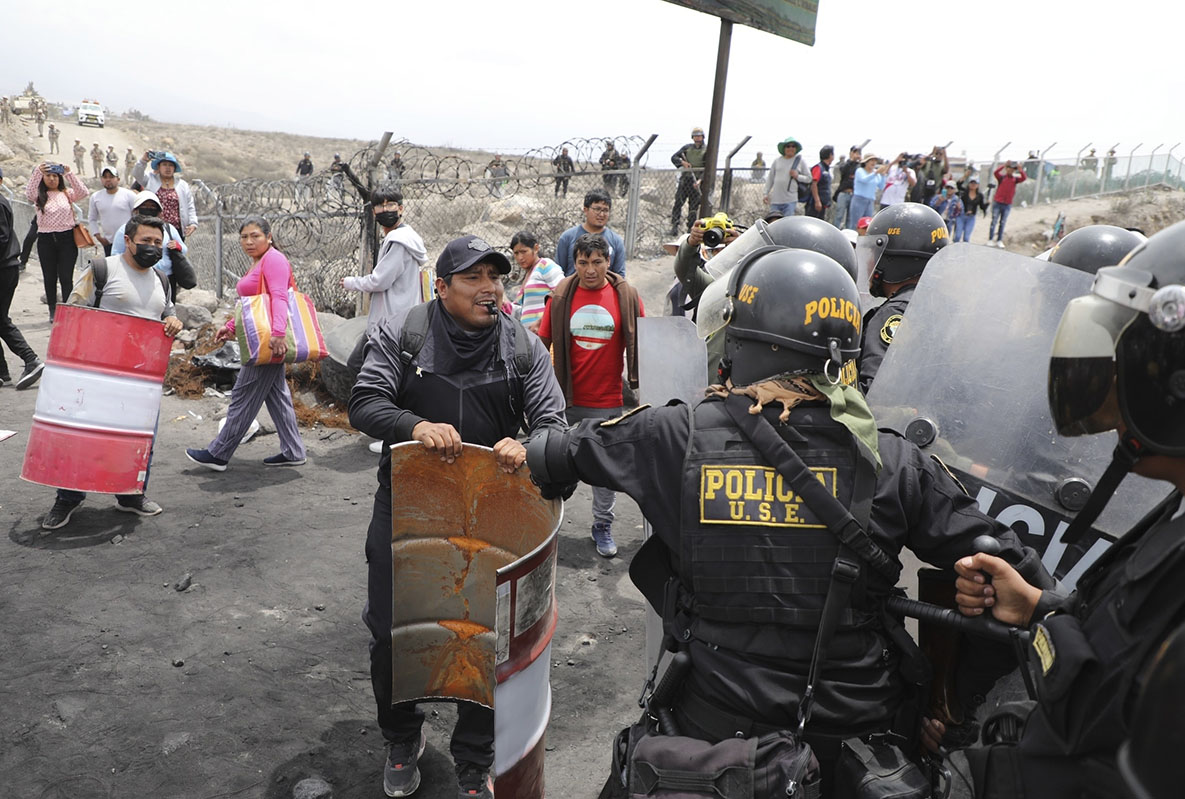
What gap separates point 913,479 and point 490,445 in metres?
1.65

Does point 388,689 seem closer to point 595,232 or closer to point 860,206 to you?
point 595,232

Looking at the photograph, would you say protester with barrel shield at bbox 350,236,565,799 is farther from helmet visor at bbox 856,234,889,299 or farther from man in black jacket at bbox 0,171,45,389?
man in black jacket at bbox 0,171,45,389

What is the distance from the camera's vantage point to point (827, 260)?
2188 millimetres

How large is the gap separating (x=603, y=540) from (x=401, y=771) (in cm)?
252

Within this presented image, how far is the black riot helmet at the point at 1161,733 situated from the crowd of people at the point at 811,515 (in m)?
0.28

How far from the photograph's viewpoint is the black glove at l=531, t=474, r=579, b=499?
2309mm

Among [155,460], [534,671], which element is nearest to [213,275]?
[155,460]

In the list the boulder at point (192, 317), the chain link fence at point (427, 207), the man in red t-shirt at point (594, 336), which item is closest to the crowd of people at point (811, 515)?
the man in red t-shirt at point (594, 336)

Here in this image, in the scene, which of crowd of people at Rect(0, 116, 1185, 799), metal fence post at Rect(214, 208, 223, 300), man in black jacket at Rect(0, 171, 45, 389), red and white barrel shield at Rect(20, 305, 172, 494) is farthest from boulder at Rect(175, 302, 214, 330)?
crowd of people at Rect(0, 116, 1185, 799)

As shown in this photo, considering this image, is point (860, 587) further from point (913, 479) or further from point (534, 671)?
point (534, 671)

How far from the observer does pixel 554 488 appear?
234 cm

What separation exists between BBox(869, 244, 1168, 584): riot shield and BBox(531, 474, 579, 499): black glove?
3.23 feet

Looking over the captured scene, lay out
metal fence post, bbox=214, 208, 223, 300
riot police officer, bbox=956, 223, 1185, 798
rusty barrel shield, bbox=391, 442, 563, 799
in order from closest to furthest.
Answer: riot police officer, bbox=956, 223, 1185, 798 < rusty barrel shield, bbox=391, 442, 563, 799 < metal fence post, bbox=214, 208, 223, 300

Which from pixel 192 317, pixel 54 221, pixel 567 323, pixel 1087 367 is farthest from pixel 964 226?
pixel 1087 367
